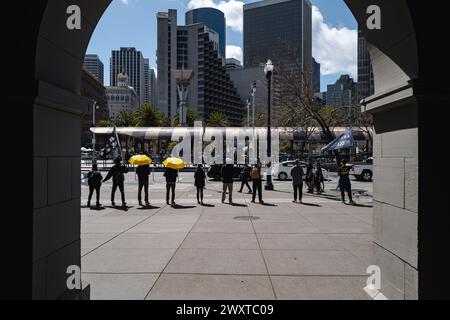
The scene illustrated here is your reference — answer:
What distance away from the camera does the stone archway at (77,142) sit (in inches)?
140

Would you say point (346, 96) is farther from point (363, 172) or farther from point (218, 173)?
point (218, 173)

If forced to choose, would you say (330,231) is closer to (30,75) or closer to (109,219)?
(109,219)

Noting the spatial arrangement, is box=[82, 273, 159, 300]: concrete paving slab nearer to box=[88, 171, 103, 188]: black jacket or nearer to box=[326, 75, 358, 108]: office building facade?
box=[88, 171, 103, 188]: black jacket

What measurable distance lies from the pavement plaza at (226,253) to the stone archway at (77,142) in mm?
1094

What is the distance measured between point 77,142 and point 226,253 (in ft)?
11.8

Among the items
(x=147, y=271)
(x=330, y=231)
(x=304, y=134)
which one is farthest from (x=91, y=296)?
(x=304, y=134)

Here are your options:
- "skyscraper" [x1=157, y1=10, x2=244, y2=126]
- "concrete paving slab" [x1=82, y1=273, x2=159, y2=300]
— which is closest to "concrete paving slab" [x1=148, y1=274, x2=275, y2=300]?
A: "concrete paving slab" [x1=82, y1=273, x2=159, y2=300]

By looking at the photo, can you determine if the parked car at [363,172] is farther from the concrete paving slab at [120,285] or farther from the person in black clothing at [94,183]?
the concrete paving slab at [120,285]

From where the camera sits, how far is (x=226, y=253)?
6949 mm

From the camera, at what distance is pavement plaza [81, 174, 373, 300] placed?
5101mm

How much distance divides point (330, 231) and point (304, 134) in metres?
33.7

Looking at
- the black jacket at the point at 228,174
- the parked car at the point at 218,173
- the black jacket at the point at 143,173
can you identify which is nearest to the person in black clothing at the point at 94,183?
the black jacket at the point at 143,173

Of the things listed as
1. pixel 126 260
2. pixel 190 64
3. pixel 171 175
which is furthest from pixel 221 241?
pixel 190 64
